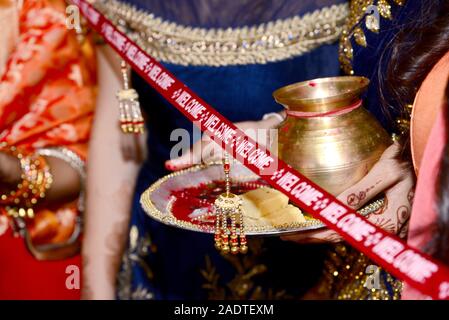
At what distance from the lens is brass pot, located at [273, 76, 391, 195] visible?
2.74 ft

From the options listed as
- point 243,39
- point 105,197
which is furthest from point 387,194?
point 105,197

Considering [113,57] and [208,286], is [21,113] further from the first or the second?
[208,286]

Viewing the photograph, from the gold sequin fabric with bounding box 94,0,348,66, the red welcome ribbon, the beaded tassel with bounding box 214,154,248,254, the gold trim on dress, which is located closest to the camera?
the red welcome ribbon

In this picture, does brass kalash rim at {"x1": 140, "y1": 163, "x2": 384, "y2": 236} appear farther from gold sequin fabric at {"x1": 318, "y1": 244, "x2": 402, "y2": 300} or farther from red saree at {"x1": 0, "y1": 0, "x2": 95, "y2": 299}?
red saree at {"x1": 0, "y1": 0, "x2": 95, "y2": 299}

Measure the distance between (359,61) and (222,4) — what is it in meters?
0.29

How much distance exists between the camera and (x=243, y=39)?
46.2 inches

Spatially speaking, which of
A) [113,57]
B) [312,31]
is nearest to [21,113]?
[113,57]

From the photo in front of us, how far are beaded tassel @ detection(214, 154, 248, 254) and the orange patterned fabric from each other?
2.21ft

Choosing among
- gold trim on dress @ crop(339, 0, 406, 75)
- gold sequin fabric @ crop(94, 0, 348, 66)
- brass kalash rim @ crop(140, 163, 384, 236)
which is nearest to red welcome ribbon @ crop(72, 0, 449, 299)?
brass kalash rim @ crop(140, 163, 384, 236)

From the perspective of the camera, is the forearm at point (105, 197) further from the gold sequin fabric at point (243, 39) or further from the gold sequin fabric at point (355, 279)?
the gold sequin fabric at point (355, 279)

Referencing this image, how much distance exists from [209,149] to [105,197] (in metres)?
0.44

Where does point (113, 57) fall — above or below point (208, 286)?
above

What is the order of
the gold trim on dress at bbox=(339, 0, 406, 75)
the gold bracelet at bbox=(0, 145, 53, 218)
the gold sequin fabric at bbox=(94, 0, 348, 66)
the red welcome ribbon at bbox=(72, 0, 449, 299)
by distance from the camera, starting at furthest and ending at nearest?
1. the gold bracelet at bbox=(0, 145, 53, 218)
2. the gold sequin fabric at bbox=(94, 0, 348, 66)
3. the gold trim on dress at bbox=(339, 0, 406, 75)
4. the red welcome ribbon at bbox=(72, 0, 449, 299)

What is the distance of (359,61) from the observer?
1.02 metres
